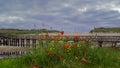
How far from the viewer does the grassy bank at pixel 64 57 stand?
477 inches

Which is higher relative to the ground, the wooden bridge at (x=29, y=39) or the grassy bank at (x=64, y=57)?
the grassy bank at (x=64, y=57)

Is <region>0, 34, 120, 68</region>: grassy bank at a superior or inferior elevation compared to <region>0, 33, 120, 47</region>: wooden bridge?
superior

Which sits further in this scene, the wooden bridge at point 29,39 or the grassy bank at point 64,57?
the wooden bridge at point 29,39

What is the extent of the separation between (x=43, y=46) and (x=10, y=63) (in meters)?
1.61

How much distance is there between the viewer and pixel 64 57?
12344 millimetres

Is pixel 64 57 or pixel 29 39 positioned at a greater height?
pixel 64 57

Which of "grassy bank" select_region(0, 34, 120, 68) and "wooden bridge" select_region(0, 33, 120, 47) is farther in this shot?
"wooden bridge" select_region(0, 33, 120, 47)

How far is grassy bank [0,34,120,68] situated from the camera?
1211 cm

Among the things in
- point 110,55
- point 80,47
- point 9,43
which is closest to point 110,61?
point 110,55

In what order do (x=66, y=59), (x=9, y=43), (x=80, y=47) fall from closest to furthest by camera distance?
(x=66, y=59) → (x=80, y=47) → (x=9, y=43)

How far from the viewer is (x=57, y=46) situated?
42.5 ft

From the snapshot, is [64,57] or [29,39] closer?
[64,57]

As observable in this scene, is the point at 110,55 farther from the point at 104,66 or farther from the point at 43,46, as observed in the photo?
the point at 43,46

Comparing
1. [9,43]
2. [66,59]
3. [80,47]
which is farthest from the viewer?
[9,43]
